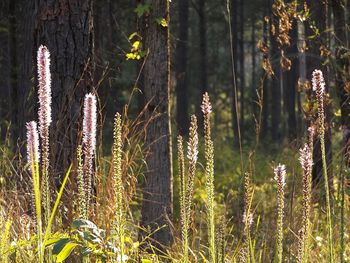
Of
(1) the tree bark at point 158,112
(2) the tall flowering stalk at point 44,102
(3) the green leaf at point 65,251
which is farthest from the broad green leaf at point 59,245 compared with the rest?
(1) the tree bark at point 158,112

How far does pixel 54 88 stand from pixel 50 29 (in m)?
0.52

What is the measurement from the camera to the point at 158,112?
8672mm

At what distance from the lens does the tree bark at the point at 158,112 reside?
27.6 feet

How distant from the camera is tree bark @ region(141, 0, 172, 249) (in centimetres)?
842

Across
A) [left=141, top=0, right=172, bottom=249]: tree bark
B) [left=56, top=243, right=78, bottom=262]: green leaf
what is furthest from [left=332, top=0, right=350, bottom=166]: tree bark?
[left=56, top=243, right=78, bottom=262]: green leaf

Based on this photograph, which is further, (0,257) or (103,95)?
(103,95)

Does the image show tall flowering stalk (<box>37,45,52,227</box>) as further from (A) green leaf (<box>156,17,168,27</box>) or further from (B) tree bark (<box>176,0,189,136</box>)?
(B) tree bark (<box>176,0,189,136</box>)

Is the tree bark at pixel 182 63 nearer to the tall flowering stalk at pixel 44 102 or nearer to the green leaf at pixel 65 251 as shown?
the green leaf at pixel 65 251

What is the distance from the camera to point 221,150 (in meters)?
19.4

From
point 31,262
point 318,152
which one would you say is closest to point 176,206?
point 318,152

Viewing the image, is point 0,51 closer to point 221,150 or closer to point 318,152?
point 221,150

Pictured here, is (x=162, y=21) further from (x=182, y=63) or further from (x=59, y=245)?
(x=182, y=63)

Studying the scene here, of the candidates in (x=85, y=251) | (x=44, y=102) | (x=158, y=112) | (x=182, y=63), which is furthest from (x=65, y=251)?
(x=182, y=63)

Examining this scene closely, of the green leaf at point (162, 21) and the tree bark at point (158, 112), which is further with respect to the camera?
the tree bark at point (158, 112)
